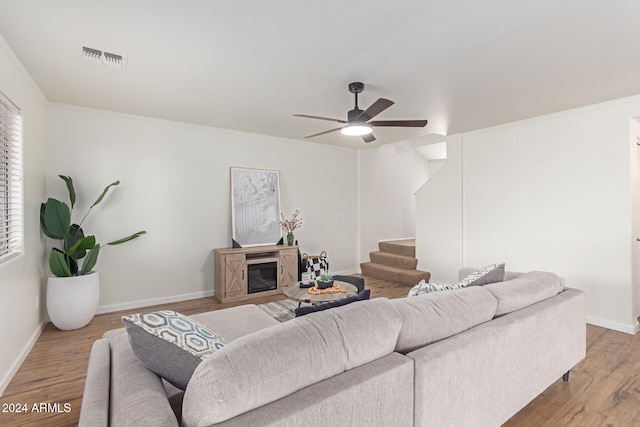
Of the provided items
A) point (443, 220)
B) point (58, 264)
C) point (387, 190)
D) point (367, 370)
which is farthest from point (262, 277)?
point (367, 370)

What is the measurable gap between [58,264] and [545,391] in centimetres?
441

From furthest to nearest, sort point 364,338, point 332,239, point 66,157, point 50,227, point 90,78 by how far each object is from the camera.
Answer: point 332,239 → point 66,157 → point 50,227 → point 90,78 → point 364,338

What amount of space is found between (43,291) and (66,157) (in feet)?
4.96

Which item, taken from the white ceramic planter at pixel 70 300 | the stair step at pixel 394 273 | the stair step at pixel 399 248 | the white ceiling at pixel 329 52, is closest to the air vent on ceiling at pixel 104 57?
the white ceiling at pixel 329 52

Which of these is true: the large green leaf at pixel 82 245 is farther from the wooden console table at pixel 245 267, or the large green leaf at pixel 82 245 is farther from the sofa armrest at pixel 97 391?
the sofa armrest at pixel 97 391

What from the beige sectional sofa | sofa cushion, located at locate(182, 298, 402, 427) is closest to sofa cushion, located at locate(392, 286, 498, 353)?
the beige sectional sofa

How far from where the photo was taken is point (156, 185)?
4168 millimetres

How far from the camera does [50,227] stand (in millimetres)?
3178

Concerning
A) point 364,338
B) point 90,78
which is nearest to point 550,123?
point 364,338

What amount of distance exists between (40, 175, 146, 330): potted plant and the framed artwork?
71.8 inches

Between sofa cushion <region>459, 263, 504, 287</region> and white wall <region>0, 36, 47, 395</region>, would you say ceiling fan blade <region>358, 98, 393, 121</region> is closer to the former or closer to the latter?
sofa cushion <region>459, 263, 504, 287</region>

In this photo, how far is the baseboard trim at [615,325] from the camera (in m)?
3.27

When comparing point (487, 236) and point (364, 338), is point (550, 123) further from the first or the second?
point (364, 338)

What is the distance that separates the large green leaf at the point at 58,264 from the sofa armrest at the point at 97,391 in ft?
7.26
